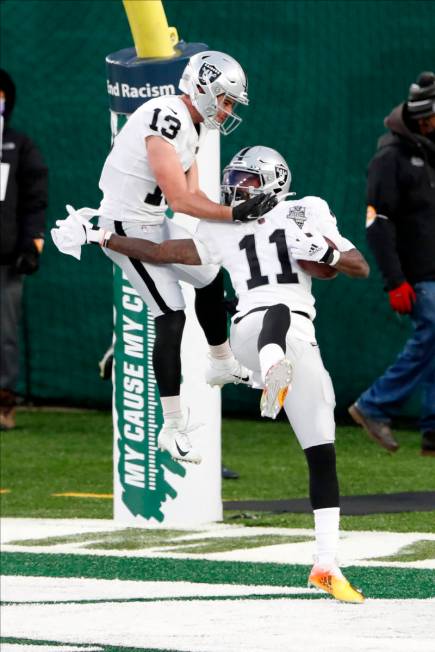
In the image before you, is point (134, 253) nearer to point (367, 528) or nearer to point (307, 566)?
point (307, 566)

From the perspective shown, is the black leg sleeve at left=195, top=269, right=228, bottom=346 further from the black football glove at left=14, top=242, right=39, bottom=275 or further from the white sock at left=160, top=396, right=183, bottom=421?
the black football glove at left=14, top=242, right=39, bottom=275

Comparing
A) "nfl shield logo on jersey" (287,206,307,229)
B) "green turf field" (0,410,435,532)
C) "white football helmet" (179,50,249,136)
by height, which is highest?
"white football helmet" (179,50,249,136)

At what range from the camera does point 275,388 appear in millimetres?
5707

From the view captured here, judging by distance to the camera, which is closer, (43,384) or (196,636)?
(196,636)

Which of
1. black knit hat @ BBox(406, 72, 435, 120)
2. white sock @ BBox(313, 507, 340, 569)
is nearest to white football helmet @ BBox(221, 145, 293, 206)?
white sock @ BBox(313, 507, 340, 569)

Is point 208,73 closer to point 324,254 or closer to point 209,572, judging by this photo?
point 324,254

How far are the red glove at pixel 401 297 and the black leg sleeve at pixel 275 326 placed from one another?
4.26m

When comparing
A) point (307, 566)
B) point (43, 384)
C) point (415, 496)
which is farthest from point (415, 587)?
point (43, 384)

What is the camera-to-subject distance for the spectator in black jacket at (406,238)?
10.2m

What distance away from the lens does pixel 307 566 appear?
807cm

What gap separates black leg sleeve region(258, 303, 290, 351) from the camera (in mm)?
5871

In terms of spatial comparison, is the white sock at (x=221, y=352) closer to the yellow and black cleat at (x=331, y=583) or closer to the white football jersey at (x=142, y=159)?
the white football jersey at (x=142, y=159)

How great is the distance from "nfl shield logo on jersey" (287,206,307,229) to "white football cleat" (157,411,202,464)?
0.89 m

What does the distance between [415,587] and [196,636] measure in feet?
4.19
